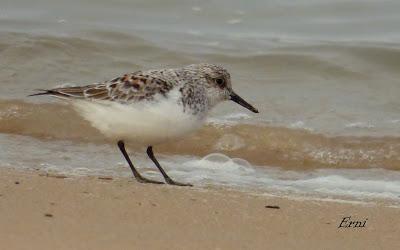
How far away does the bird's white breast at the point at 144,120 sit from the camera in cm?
738

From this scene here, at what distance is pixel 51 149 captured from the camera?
31.3ft

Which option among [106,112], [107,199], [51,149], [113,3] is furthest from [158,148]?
[113,3]

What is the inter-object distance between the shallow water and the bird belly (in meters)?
0.83

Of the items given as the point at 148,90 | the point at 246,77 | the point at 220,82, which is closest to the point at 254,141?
the point at 220,82

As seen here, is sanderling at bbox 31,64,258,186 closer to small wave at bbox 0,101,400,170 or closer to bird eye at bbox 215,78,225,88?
bird eye at bbox 215,78,225,88

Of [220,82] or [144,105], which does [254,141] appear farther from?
[144,105]

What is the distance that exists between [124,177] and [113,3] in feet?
26.9

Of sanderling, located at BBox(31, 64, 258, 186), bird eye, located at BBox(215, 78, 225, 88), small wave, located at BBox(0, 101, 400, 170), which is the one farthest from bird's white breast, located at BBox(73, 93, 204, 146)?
small wave, located at BBox(0, 101, 400, 170)

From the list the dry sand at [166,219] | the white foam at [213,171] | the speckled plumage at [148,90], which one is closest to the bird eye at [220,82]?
the speckled plumage at [148,90]

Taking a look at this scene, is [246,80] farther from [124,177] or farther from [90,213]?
[90,213]

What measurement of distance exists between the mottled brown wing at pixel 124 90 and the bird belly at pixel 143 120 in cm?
5

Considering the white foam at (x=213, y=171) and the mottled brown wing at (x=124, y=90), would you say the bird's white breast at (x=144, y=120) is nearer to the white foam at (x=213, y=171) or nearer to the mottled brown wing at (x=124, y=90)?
the mottled brown wing at (x=124, y=90)

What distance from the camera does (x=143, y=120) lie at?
7402 millimetres

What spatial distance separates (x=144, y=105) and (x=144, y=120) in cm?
12
